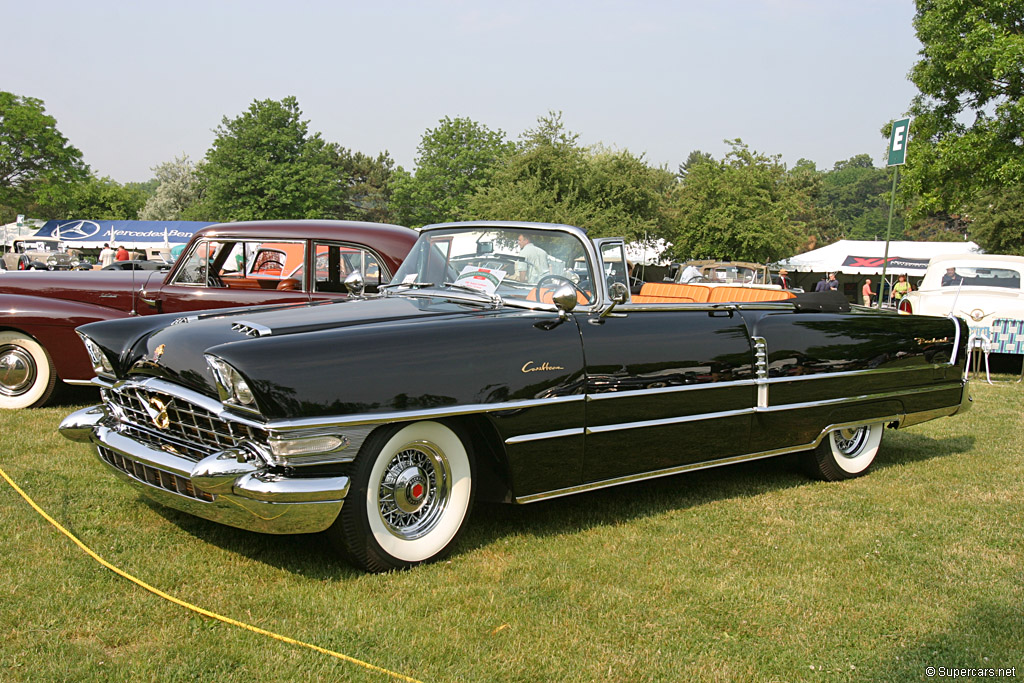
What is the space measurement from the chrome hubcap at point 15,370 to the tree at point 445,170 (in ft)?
197

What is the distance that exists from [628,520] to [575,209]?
29.9 meters

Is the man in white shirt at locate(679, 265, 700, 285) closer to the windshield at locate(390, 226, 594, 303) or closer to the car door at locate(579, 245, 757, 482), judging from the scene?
the car door at locate(579, 245, 757, 482)

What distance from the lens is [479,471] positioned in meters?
3.89

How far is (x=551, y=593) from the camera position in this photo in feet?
11.2

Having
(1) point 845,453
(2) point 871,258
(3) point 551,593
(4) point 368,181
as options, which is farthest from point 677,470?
(4) point 368,181

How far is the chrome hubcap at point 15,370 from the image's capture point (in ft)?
21.8

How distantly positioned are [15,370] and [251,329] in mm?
4361

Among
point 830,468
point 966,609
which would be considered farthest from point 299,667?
point 830,468

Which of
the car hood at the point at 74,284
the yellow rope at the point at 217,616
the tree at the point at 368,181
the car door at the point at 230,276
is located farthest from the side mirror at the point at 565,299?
the tree at the point at 368,181

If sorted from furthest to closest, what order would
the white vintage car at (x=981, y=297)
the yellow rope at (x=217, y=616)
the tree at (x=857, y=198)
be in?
the tree at (x=857, y=198)
the white vintage car at (x=981, y=297)
the yellow rope at (x=217, y=616)

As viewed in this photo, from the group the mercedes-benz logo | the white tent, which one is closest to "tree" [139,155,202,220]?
the mercedes-benz logo

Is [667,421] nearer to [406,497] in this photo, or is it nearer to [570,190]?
[406,497]

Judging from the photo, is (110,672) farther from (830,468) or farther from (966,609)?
(830,468)

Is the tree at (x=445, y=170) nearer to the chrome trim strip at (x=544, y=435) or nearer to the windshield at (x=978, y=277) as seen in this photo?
the windshield at (x=978, y=277)
